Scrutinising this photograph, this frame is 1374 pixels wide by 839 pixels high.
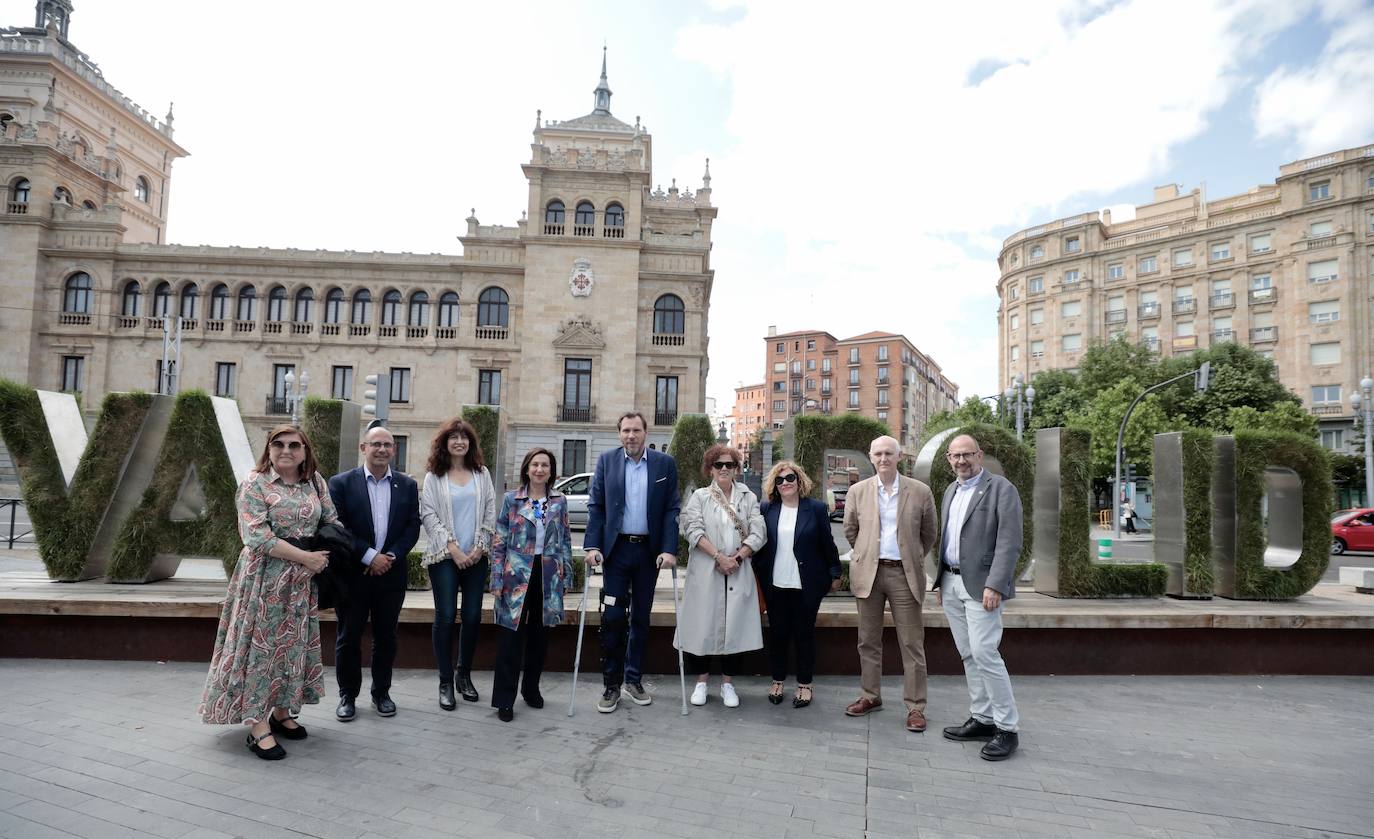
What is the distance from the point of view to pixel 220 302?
34.9m

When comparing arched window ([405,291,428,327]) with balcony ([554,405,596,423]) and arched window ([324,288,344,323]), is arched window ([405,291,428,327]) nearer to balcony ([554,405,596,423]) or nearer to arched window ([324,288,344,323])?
arched window ([324,288,344,323])

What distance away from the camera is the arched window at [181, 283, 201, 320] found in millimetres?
34594

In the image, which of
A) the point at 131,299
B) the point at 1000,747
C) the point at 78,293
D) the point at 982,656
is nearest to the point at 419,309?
the point at 131,299

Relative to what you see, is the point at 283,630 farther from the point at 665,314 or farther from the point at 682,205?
the point at 682,205

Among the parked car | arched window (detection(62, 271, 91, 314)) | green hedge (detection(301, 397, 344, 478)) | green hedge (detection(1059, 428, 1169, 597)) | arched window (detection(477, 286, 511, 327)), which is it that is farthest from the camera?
arched window (detection(477, 286, 511, 327))

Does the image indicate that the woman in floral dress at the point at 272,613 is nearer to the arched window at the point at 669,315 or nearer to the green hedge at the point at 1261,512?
the green hedge at the point at 1261,512

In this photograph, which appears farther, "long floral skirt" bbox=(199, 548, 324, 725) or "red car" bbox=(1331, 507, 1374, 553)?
"red car" bbox=(1331, 507, 1374, 553)

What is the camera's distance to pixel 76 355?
34.0 m

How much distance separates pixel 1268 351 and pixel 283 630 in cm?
5578

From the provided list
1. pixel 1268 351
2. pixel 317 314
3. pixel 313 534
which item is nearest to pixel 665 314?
pixel 317 314

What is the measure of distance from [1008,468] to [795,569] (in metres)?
2.94

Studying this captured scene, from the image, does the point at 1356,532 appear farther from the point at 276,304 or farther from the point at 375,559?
the point at 276,304

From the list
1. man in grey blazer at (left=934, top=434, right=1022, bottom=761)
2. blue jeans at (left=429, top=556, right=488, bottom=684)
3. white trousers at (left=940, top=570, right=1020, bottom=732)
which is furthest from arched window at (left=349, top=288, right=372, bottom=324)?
white trousers at (left=940, top=570, right=1020, bottom=732)

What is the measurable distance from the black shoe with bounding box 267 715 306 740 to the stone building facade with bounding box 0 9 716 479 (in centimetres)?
2807
